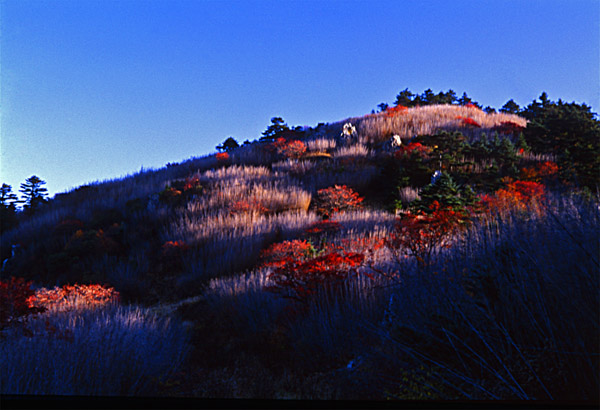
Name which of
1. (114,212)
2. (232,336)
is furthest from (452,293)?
(114,212)

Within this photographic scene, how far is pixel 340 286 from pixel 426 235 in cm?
129

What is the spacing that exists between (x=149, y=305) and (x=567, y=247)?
16.7 feet

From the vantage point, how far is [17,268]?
732 centimetres

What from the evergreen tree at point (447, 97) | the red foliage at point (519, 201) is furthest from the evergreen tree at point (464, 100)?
the red foliage at point (519, 201)

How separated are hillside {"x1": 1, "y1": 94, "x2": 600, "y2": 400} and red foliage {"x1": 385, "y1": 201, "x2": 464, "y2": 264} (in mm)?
29

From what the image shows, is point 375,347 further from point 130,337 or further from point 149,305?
point 149,305

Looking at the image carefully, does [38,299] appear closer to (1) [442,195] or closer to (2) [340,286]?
(2) [340,286]

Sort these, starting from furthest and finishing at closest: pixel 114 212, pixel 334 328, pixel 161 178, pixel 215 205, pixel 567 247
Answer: pixel 161 178
pixel 114 212
pixel 215 205
pixel 334 328
pixel 567 247

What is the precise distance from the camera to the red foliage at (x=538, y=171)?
794 centimetres

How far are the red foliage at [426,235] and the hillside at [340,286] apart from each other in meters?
0.03

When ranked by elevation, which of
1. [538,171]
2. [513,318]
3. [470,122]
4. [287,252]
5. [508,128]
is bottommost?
[287,252]

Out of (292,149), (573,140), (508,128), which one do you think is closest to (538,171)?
(573,140)

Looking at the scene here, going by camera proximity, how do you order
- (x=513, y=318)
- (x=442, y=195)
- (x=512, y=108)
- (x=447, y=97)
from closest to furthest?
1. (x=513, y=318)
2. (x=442, y=195)
3. (x=512, y=108)
4. (x=447, y=97)

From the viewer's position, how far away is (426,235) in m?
4.68
